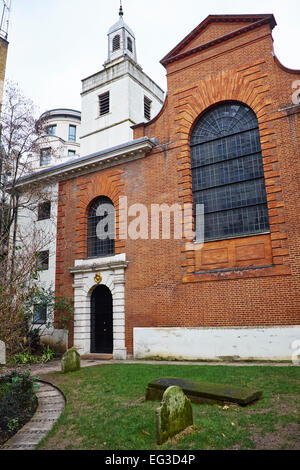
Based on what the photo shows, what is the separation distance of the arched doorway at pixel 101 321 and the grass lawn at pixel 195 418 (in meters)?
6.58

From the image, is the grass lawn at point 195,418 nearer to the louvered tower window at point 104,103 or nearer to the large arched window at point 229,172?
the large arched window at point 229,172

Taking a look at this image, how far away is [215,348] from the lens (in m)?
12.6

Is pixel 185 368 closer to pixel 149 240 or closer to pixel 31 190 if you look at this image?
pixel 149 240

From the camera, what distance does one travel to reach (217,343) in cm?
1259

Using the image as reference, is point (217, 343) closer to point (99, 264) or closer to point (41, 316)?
point (99, 264)

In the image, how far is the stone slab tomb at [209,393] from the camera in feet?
20.5

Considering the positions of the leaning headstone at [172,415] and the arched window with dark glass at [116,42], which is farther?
the arched window with dark glass at [116,42]

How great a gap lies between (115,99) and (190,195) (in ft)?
38.9

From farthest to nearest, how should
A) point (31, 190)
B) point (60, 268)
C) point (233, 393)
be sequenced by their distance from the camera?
point (31, 190), point (60, 268), point (233, 393)

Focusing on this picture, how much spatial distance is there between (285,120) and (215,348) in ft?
30.6

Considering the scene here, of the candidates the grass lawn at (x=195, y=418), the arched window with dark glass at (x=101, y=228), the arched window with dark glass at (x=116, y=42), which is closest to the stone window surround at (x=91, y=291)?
the arched window with dark glass at (x=101, y=228)

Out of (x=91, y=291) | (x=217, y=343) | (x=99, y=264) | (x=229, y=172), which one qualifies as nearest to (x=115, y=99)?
(x=229, y=172)

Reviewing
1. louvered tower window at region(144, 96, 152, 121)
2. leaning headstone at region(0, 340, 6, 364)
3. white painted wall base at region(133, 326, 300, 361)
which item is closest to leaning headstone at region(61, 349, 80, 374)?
white painted wall base at region(133, 326, 300, 361)
